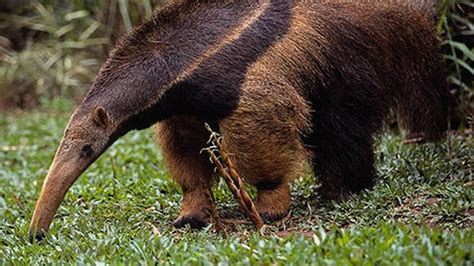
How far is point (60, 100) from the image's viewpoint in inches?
496

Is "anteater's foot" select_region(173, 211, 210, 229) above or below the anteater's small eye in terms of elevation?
below

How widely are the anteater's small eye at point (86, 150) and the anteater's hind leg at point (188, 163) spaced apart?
659mm

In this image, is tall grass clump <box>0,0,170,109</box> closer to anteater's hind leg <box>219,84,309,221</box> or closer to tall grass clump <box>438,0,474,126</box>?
tall grass clump <box>438,0,474,126</box>

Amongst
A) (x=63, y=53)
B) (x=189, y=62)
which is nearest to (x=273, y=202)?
(x=189, y=62)

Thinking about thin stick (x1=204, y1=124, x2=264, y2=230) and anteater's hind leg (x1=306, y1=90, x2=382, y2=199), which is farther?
anteater's hind leg (x1=306, y1=90, x2=382, y2=199)

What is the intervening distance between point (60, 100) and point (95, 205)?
630cm

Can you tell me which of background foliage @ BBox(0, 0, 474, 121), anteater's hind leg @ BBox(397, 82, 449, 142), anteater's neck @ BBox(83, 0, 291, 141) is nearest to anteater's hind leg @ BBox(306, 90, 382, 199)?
anteater's hind leg @ BBox(397, 82, 449, 142)

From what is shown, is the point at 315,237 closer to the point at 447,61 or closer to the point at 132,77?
the point at 132,77

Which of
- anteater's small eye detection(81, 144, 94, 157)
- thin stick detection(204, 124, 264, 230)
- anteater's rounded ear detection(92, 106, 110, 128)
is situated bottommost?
thin stick detection(204, 124, 264, 230)

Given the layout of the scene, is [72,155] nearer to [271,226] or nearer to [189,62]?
[189,62]

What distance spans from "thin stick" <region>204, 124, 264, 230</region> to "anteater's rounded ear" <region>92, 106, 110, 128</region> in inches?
28.2

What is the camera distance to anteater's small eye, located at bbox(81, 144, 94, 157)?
5.37 metres

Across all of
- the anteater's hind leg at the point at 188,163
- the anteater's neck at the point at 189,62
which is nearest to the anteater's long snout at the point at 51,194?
the anteater's neck at the point at 189,62

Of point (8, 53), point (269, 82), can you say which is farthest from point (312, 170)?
point (8, 53)
